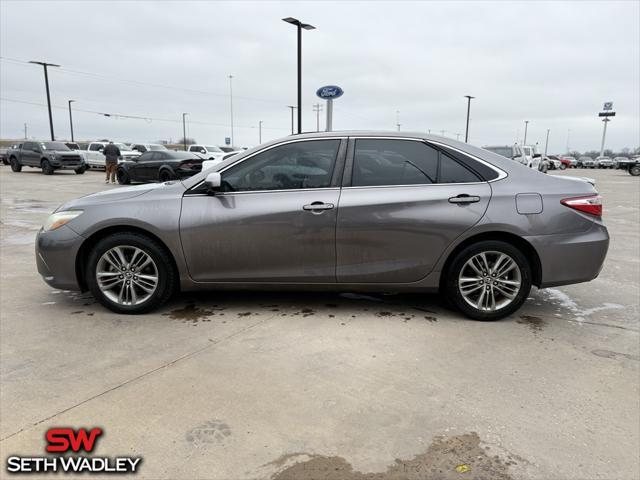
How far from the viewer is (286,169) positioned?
158 inches

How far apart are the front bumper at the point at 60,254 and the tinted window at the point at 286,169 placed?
1396 mm

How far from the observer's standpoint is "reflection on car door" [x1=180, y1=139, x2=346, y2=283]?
387 centimetres

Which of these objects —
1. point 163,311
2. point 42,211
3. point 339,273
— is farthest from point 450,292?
point 42,211

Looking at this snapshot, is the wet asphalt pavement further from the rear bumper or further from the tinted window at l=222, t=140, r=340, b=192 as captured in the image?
the tinted window at l=222, t=140, r=340, b=192

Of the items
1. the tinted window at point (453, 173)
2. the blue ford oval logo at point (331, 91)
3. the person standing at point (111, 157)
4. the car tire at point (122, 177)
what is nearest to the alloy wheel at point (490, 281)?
the tinted window at point (453, 173)

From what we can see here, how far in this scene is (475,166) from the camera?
3979 millimetres

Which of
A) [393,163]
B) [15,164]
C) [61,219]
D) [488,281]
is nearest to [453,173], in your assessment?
[393,163]

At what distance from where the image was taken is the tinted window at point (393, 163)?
13.0 ft

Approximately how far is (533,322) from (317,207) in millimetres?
2124

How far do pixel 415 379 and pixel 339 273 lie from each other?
1233mm

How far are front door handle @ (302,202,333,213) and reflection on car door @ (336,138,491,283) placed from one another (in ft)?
0.33

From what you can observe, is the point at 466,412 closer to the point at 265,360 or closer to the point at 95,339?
the point at 265,360

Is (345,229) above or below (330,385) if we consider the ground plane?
above

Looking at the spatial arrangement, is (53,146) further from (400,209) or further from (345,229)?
(400,209)
